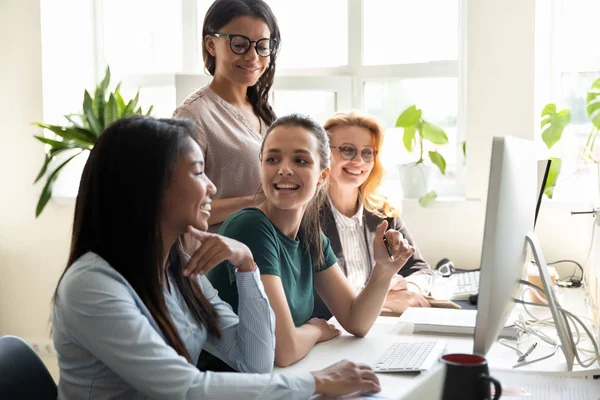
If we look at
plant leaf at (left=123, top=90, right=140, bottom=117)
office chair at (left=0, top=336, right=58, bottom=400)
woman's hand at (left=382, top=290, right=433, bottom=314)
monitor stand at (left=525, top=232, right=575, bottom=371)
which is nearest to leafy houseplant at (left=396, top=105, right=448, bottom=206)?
woman's hand at (left=382, top=290, right=433, bottom=314)

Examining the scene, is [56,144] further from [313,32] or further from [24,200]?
[313,32]

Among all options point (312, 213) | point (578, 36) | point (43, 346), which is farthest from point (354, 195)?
point (43, 346)

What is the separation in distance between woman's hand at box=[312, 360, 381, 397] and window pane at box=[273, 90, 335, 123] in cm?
270

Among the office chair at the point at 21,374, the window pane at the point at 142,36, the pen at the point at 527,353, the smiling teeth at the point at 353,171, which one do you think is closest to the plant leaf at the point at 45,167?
the window pane at the point at 142,36

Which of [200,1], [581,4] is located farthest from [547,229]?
[200,1]

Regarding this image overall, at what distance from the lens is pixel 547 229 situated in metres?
3.45

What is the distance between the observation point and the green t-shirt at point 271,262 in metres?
1.81

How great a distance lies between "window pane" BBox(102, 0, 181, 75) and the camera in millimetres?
4473

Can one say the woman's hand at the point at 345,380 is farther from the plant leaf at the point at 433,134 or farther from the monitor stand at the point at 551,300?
the plant leaf at the point at 433,134

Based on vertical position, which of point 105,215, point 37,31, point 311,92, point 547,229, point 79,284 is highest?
point 37,31

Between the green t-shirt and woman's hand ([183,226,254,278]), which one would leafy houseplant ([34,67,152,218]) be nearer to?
the green t-shirt

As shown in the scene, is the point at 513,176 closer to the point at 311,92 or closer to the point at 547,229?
the point at 547,229

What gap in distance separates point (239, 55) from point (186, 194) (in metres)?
0.94

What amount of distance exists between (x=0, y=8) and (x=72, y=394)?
342cm
